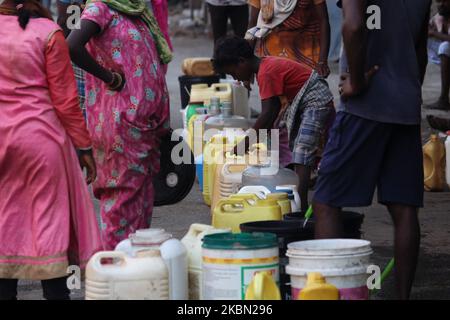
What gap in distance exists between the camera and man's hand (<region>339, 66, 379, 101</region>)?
5195 mm

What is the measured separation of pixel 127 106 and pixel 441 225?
2.66m

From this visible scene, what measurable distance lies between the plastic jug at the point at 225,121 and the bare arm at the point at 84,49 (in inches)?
126

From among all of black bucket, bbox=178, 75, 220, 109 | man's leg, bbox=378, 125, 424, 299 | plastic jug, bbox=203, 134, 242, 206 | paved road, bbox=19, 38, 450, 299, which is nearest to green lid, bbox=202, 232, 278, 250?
man's leg, bbox=378, 125, 424, 299

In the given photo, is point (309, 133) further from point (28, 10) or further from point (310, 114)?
point (28, 10)

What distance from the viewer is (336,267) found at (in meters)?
4.73

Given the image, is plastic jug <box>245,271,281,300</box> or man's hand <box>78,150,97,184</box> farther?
man's hand <box>78,150,97,184</box>

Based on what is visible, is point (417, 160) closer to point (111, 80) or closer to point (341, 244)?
point (341, 244)

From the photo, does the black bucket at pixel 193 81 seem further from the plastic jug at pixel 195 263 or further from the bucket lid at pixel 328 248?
the bucket lid at pixel 328 248

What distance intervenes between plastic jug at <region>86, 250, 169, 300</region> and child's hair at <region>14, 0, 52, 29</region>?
1.28 m

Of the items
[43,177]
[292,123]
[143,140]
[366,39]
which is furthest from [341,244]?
[292,123]

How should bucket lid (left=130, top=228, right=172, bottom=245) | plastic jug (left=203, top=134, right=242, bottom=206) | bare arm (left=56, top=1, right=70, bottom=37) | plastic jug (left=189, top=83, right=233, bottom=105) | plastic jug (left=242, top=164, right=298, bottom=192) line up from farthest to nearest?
plastic jug (left=189, top=83, right=233, bottom=105)
bare arm (left=56, top=1, right=70, bottom=37)
plastic jug (left=203, top=134, right=242, bottom=206)
plastic jug (left=242, top=164, right=298, bottom=192)
bucket lid (left=130, top=228, right=172, bottom=245)

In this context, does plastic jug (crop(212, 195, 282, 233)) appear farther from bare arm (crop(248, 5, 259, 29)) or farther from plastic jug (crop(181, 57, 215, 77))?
plastic jug (crop(181, 57, 215, 77))

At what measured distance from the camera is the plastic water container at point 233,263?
15.4 feet
